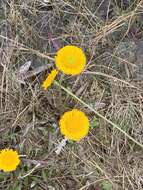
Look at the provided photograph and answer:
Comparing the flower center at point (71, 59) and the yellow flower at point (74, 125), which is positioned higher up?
the flower center at point (71, 59)

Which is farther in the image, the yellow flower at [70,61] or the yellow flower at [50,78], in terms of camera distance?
the yellow flower at [50,78]

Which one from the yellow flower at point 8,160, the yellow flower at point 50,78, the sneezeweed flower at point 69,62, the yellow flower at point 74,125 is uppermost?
the sneezeweed flower at point 69,62

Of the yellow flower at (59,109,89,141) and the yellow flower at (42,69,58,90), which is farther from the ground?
the yellow flower at (42,69,58,90)

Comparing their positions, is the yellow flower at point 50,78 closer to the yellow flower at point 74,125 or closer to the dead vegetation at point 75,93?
the dead vegetation at point 75,93

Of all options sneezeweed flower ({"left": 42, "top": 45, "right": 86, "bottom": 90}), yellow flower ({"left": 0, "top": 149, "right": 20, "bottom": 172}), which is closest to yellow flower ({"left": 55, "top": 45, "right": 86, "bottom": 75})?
sneezeweed flower ({"left": 42, "top": 45, "right": 86, "bottom": 90})

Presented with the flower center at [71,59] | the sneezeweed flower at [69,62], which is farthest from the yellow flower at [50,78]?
the flower center at [71,59]

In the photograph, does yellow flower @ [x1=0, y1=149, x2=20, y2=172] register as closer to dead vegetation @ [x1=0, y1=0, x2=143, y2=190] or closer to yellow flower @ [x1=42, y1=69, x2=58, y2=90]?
dead vegetation @ [x1=0, y1=0, x2=143, y2=190]
